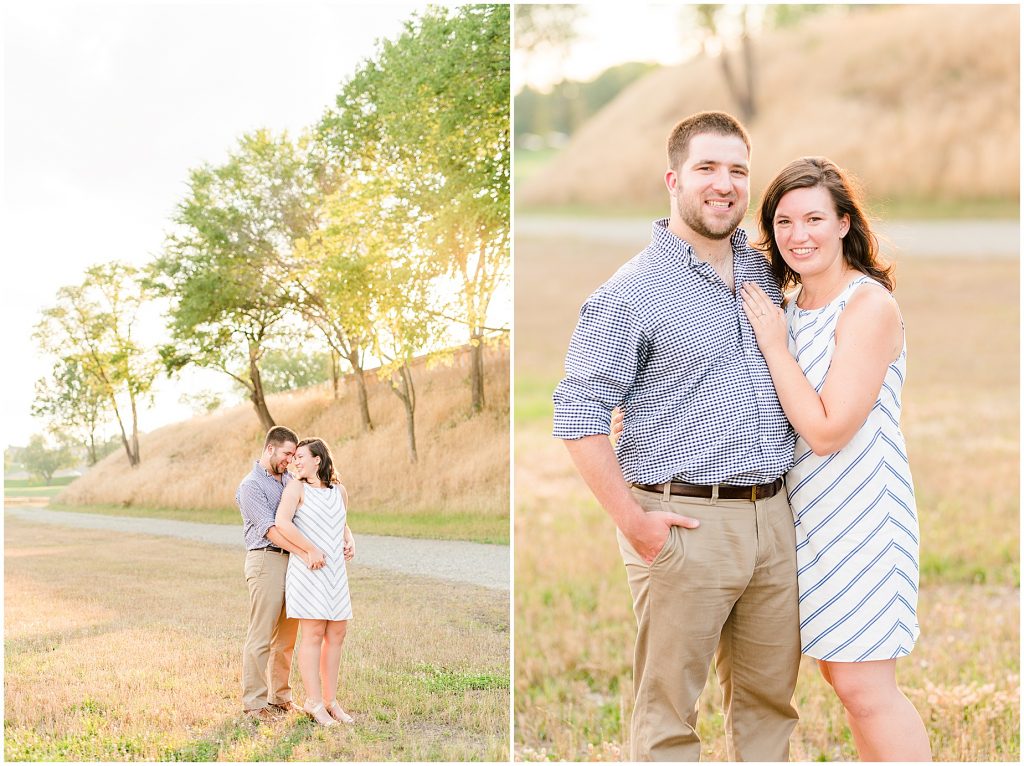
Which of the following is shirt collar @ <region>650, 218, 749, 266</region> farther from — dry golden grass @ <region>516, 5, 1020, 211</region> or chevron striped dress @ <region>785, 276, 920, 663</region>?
dry golden grass @ <region>516, 5, 1020, 211</region>

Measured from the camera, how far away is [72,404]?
3533 millimetres

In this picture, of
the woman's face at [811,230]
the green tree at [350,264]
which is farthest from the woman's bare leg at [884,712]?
the green tree at [350,264]

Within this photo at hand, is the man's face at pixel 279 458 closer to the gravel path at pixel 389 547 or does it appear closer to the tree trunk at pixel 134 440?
the gravel path at pixel 389 547

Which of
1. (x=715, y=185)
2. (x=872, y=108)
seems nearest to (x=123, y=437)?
(x=715, y=185)

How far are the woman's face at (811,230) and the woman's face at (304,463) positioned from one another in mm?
1707

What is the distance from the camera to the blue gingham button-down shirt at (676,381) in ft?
8.27

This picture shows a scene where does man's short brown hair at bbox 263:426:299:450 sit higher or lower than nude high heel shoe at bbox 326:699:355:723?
higher

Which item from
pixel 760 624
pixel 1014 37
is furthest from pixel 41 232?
pixel 1014 37

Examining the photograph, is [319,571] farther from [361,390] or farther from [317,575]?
[361,390]

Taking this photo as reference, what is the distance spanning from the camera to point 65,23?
3537 mm

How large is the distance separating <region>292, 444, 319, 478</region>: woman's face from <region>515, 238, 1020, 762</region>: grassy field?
1277 mm

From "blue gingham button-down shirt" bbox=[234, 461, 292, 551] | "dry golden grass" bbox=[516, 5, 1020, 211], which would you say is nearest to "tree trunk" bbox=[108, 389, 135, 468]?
"blue gingham button-down shirt" bbox=[234, 461, 292, 551]

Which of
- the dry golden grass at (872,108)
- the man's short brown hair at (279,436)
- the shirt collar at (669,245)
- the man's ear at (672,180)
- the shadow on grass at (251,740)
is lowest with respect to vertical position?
the shadow on grass at (251,740)

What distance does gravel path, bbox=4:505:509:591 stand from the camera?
351 cm
